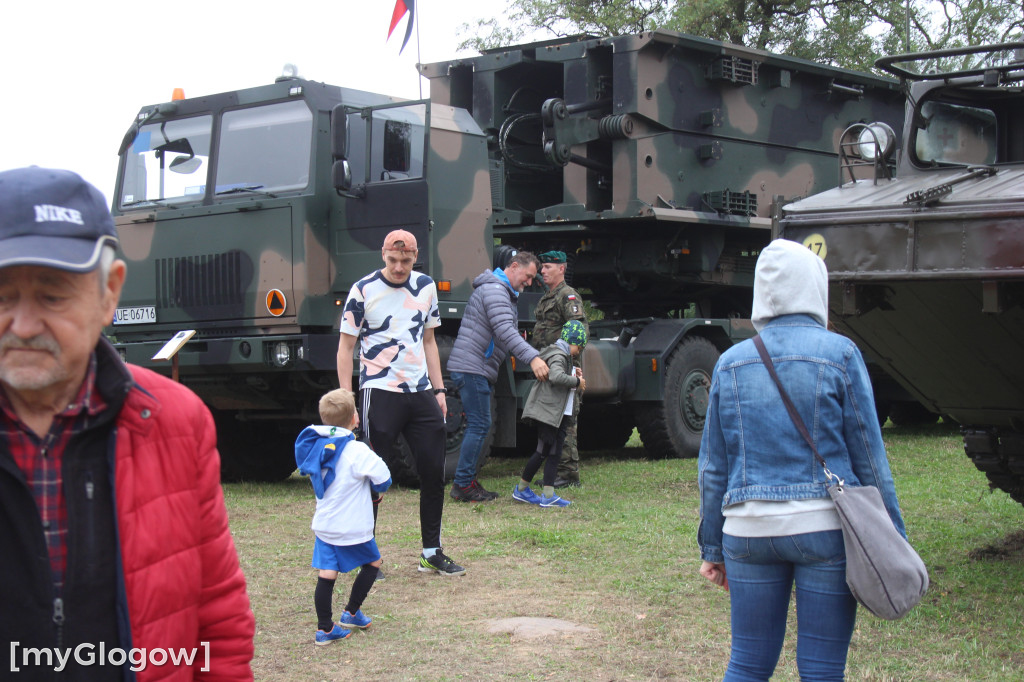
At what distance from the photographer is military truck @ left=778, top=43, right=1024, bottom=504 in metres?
4.91

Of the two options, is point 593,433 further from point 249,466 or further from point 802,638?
point 802,638

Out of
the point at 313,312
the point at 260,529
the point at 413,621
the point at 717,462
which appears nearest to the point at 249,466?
the point at 313,312

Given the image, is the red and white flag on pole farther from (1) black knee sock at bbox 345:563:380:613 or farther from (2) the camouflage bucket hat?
(1) black knee sock at bbox 345:563:380:613

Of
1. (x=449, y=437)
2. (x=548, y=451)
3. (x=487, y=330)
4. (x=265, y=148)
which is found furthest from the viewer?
(x=449, y=437)

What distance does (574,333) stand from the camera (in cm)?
887

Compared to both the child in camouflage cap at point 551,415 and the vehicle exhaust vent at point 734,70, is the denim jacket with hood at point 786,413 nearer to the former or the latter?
the child in camouflage cap at point 551,415

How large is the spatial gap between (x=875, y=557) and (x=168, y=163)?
790 cm

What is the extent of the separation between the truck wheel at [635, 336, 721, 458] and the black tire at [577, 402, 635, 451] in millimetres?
955

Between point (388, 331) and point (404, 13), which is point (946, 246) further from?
point (404, 13)

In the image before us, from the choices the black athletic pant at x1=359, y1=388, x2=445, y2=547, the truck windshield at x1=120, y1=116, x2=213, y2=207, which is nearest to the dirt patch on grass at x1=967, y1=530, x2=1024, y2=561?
the black athletic pant at x1=359, y1=388, x2=445, y2=547

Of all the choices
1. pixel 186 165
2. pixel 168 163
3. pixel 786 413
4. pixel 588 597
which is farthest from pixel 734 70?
pixel 786 413

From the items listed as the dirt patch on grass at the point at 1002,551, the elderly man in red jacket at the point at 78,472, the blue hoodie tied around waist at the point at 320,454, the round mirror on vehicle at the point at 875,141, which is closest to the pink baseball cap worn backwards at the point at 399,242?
the blue hoodie tied around waist at the point at 320,454

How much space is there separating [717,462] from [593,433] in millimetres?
9553

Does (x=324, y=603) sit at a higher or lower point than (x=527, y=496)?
higher
